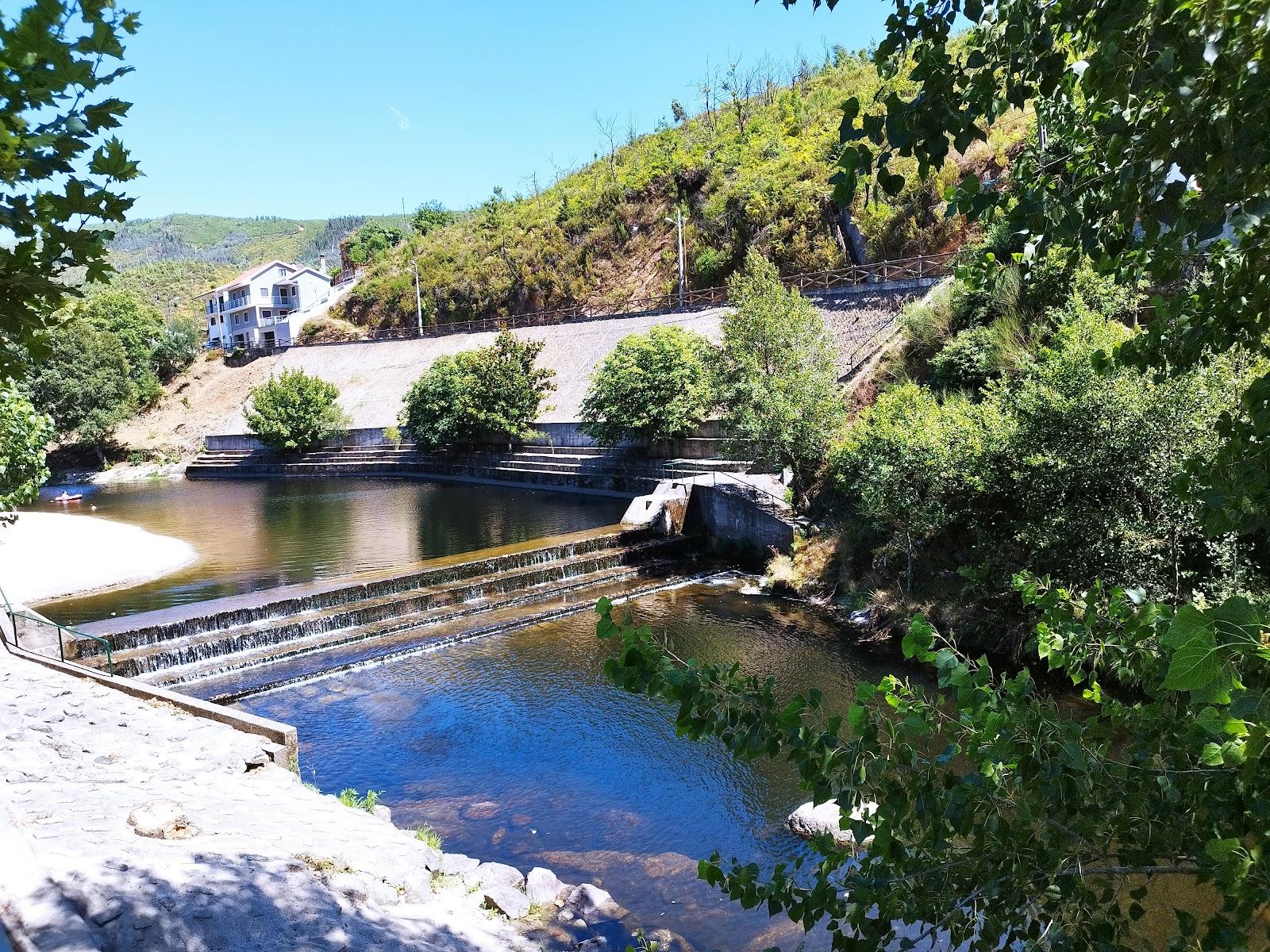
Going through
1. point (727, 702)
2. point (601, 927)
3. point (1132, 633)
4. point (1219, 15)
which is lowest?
point (601, 927)

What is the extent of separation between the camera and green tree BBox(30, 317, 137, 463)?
4294 centimetres

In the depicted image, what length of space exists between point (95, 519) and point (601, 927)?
1086 inches

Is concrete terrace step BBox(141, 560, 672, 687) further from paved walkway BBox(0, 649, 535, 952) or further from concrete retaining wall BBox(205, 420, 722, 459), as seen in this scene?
concrete retaining wall BBox(205, 420, 722, 459)

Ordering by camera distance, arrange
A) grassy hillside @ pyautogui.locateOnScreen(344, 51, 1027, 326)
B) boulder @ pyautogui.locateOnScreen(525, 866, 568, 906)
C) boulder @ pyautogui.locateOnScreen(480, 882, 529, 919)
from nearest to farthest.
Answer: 1. boulder @ pyautogui.locateOnScreen(480, 882, 529, 919)
2. boulder @ pyautogui.locateOnScreen(525, 866, 568, 906)
3. grassy hillside @ pyautogui.locateOnScreen(344, 51, 1027, 326)

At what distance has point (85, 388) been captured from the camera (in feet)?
143

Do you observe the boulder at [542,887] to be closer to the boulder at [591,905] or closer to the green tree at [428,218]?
the boulder at [591,905]

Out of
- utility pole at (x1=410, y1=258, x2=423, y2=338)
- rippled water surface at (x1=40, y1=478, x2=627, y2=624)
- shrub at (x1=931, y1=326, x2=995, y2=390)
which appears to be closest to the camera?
rippled water surface at (x1=40, y1=478, x2=627, y2=624)

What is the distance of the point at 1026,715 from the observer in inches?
82.7

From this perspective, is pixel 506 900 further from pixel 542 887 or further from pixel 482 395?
pixel 482 395

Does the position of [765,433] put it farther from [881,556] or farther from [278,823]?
[278,823]

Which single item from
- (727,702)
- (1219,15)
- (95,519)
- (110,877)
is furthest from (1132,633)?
(95,519)

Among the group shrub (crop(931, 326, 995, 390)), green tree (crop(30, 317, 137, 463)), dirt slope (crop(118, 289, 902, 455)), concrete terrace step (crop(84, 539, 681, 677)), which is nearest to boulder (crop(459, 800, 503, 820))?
concrete terrace step (crop(84, 539, 681, 677))

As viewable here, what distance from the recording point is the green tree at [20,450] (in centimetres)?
1406

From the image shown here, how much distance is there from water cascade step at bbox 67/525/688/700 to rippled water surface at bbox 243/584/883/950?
2.78 ft
